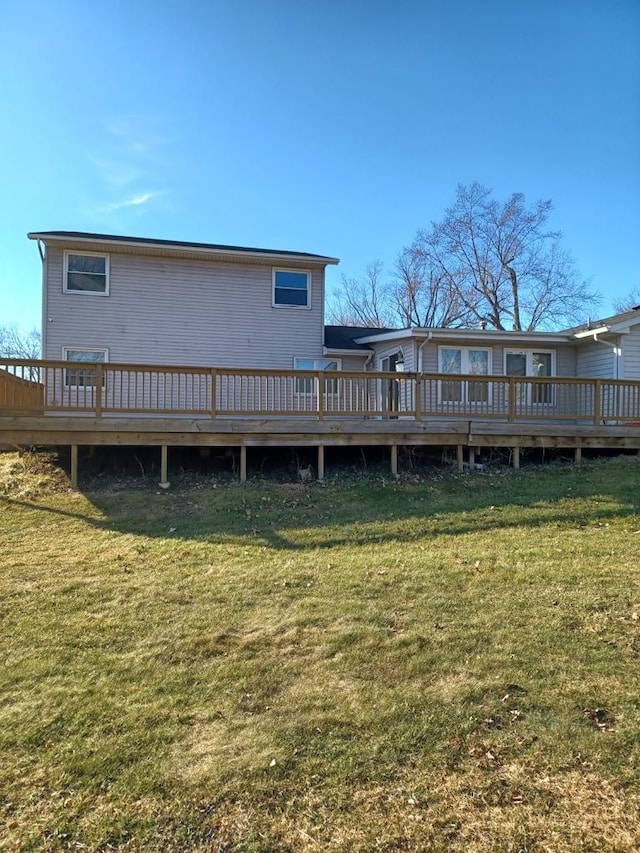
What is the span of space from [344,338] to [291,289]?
2.43 metres

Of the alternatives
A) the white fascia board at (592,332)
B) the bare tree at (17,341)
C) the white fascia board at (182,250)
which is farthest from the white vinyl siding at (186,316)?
the bare tree at (17,341)

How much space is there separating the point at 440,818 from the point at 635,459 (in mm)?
11077

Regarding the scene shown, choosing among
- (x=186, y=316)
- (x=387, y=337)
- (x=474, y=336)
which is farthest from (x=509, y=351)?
(x=186, y=316)

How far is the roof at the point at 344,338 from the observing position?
48.9 feet

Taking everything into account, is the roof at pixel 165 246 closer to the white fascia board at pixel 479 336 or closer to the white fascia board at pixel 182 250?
the white fascia board at pixel 182 250

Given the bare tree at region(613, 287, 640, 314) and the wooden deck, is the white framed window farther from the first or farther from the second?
the bare tree at region(613, 287, 640, 314)

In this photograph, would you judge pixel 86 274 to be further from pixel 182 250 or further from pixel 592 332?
pixel 592 332

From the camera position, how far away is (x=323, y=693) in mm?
3180

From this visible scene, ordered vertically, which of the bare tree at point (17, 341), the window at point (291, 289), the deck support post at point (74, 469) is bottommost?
the deck support post at point (74, 469)

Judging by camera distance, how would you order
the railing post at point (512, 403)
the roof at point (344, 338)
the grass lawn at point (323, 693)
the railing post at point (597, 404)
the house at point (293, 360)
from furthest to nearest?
the roof at point (344, 338) → the railing post at point (597, 404) → the railing post at point (512, 403) → the house at point (293, 360) → the grass lawn at point (323, 693)

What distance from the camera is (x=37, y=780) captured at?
8.13ft

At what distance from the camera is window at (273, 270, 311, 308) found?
565 inches

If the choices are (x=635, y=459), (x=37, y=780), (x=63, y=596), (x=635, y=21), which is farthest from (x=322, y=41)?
(x=37, y=780)

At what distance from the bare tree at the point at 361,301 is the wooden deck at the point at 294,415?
27499 millimetres
